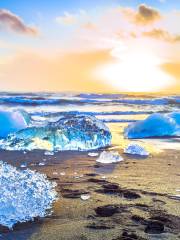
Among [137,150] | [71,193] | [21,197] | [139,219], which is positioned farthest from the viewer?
[137,150]

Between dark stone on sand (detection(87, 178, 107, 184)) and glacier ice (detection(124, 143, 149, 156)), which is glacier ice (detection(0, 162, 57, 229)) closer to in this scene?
dark stone on sand (detection(87, 178, 107, 184))

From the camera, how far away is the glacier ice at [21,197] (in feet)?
8.34

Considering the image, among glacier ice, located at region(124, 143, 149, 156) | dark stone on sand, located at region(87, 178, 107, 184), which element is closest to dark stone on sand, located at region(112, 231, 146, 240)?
dark stone on sand, located at region(87, 178, 107, 184)

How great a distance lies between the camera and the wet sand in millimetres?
2518

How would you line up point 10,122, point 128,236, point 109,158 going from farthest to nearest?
point 10,122 → point 109,158 → point 128,236

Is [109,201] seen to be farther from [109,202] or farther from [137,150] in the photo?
[137,150]

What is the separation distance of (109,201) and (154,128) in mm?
4220

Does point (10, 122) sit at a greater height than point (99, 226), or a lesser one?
greater

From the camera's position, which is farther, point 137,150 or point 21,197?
point 137,150

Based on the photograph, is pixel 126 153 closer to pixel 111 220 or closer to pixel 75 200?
pixel 75 200

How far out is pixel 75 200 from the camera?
3.19 metres

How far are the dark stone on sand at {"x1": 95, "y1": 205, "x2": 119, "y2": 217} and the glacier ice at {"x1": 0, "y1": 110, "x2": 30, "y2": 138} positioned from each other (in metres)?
3.81

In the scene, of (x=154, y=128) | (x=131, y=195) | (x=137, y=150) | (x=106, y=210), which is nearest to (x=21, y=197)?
(x=106, y=210)

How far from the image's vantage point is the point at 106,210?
2.96 meters
